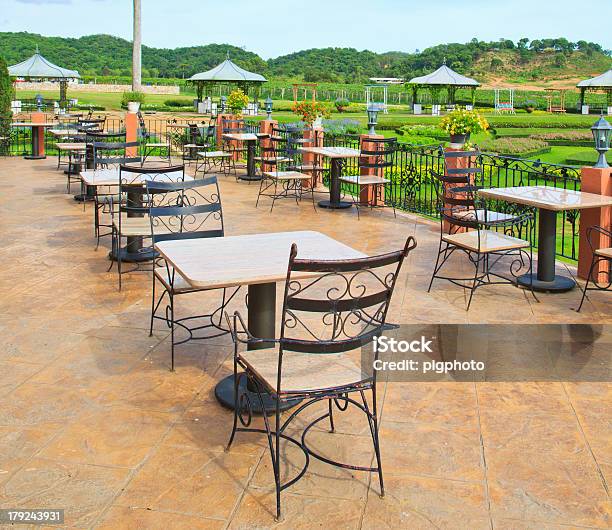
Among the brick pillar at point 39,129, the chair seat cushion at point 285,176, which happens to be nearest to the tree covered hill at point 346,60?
the brick pillar at point 39,129

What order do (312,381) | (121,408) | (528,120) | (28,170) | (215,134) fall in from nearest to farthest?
(312,381)
(121,408)
(28,170)
(215,134)
(528,120)

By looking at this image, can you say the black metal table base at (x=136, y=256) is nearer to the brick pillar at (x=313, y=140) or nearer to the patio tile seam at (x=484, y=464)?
the patio tile seam at (x=484, y=464)

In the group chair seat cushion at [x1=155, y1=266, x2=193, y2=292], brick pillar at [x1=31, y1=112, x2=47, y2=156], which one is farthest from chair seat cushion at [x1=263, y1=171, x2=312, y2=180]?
brick pillar at [x1=31, y1=112, x2=47, y2=156]

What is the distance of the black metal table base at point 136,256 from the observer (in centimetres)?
623

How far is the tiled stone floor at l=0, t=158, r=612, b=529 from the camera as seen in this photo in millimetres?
2629

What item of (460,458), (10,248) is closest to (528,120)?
(10,248)

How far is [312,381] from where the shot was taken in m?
2.71

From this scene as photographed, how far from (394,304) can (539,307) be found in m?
1.02

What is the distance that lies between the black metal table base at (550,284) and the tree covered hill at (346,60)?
55.0m

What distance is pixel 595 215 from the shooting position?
19.3ft

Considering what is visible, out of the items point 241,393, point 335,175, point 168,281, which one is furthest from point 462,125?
point 241,393

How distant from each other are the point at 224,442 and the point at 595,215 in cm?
397

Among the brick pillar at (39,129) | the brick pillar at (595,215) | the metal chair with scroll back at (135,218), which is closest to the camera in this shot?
the metal chair with scroll back at (135,218)

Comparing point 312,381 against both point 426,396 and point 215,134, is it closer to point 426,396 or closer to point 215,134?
point 426,396
